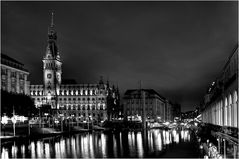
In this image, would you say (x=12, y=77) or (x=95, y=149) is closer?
(x=95, y=149)

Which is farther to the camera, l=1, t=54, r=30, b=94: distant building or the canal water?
l=1, t=54, r=30, b=94: distant building

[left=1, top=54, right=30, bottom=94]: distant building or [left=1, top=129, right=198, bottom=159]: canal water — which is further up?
[left=1, top=54, right=30, bottom=94]: distant building

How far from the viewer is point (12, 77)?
414 feet

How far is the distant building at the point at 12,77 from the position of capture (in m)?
121

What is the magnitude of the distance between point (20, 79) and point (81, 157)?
90.2 metres

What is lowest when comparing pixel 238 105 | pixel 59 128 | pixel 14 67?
pixel 59 128

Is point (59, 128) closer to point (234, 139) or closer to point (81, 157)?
point (81, 157)

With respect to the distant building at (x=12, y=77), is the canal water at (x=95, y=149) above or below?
below

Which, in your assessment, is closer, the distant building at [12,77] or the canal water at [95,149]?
the canal water at [95,149]

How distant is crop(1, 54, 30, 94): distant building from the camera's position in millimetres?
120537

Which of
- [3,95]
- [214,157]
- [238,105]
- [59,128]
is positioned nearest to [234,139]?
[214,157]

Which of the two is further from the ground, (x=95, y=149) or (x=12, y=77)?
(x=12, y=77)

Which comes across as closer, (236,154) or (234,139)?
(236,154)

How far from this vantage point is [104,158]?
4644cm
